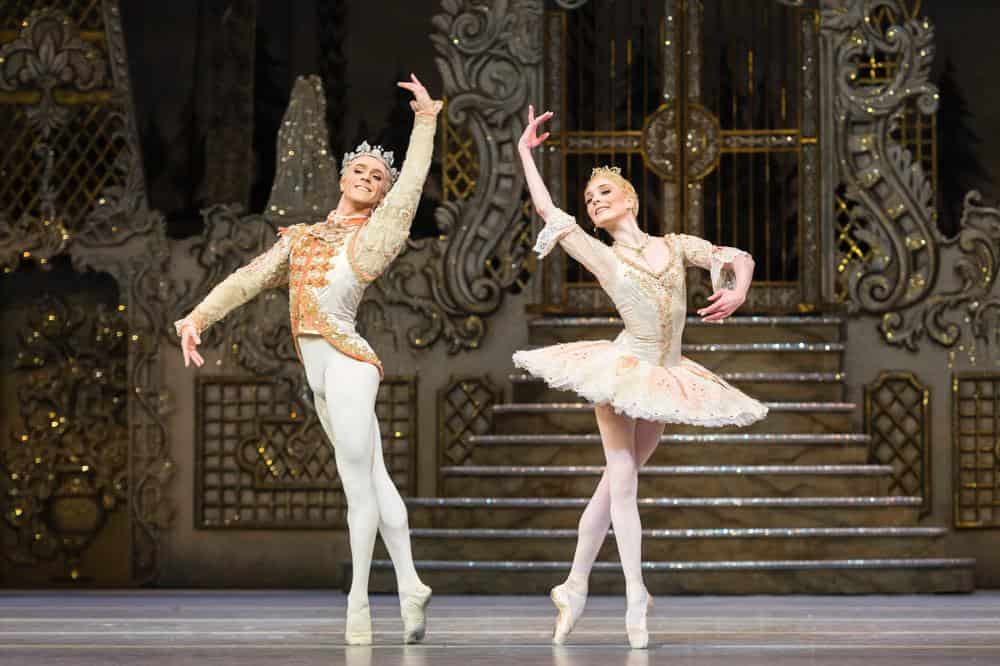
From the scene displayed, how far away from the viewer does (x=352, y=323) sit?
5828mm

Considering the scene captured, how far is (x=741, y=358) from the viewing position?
922cm

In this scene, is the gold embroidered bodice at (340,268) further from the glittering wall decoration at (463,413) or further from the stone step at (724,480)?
the glittering wall decoration at (463,413)

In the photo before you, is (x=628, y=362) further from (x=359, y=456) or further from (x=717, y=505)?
(x=717, y=505)

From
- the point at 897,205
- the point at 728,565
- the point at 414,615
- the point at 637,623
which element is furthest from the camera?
the point at 897,205

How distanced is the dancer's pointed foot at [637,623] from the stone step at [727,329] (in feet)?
13.0

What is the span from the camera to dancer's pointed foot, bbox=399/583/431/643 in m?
5.58

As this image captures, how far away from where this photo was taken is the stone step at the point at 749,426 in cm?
886

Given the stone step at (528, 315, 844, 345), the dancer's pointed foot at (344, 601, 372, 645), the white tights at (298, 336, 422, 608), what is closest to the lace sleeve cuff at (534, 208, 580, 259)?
the white tights at (298, 336, 422, 608)

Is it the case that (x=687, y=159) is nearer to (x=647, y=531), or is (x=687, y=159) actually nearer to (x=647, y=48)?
(x=647, y=48)

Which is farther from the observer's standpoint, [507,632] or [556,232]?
[507,632]

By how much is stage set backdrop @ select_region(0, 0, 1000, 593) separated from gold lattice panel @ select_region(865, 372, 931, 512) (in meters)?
0.01

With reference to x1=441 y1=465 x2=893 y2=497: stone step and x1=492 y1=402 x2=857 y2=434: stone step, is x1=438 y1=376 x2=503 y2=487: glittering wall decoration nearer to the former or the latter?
x1=492 y1=402 x2=857 y2=434: stone step

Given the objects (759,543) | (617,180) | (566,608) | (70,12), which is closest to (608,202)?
(617,180)

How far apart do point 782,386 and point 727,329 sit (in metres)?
0.54
